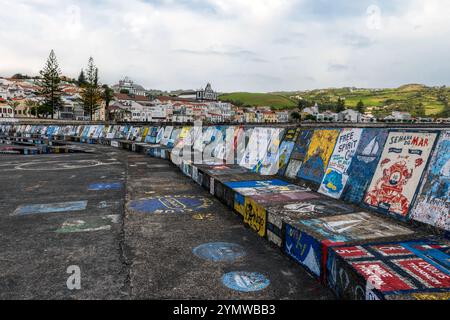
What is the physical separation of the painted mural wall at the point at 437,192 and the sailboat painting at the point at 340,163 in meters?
2.08

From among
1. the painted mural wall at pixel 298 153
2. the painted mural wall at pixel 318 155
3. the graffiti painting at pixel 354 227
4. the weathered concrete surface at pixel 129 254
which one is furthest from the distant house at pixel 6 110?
the graffiti painting at pixel 354 227

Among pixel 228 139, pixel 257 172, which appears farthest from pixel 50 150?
pixel 257 172

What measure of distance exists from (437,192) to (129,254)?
5445 millimetres

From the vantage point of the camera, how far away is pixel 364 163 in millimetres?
7266

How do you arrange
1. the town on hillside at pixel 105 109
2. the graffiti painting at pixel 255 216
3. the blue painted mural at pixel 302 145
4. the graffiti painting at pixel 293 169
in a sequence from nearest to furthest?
the graffiti painting at pixel 255 216 → the graffiti painting at pixel 293 169 → the blue painted mural at pixel 302 145 → the town on hillside at pixel 105 109

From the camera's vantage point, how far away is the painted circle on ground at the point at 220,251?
5.55m

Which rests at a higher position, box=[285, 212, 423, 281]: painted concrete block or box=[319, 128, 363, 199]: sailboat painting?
box=[319, 128, 363, 199]: sailboat painting

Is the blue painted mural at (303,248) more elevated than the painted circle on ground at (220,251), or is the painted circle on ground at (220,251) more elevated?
the blue painted mural at (303,248)

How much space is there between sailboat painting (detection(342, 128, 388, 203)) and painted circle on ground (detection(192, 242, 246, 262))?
2.96m

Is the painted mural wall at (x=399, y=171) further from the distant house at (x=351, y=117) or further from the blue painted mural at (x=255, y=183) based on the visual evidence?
the distant house at (x=351, y=117)

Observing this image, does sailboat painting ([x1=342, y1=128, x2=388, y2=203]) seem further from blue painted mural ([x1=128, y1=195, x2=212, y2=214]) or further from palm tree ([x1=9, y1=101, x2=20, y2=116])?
palm tree ([x1=9, y1=101, x2=20, y2=116])

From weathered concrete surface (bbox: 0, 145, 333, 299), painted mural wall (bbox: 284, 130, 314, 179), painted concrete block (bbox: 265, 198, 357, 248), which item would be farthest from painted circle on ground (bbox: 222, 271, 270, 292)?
painted mural wall (bbox: 284, 130, 314, 179)

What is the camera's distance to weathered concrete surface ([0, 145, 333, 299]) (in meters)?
4.39

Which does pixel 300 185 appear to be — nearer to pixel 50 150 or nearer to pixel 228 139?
pixel 228 139
